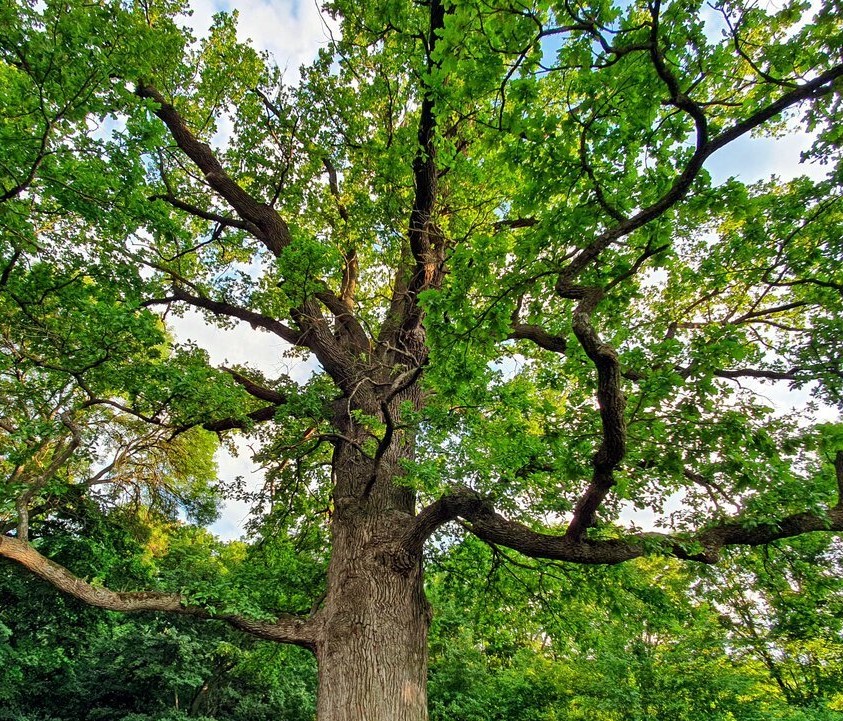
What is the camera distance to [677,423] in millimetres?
3523

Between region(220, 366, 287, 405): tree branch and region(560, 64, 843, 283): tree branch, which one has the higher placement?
region(220, 366, 287, 405): tree branch

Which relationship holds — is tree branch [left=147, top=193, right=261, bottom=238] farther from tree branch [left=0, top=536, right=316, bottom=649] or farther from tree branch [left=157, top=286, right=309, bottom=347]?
tree branch [left=0, top=536, right=316, bottom=649]

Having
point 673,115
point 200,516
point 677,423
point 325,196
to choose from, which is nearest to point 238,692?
point 200,516

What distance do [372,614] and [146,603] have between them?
7.63 feet

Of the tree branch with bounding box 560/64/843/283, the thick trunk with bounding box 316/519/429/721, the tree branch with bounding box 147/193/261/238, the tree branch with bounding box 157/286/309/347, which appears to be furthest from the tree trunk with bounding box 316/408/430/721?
the tree branch with bounding box 147/193/261/238

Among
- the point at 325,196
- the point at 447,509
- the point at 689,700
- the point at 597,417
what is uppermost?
the point at 325,196

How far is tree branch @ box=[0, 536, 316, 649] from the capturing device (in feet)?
13.3

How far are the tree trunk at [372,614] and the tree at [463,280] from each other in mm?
23

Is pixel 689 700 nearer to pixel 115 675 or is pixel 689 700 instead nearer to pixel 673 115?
pixel 673 115

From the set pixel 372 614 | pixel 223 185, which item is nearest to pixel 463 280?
pixel 372 614

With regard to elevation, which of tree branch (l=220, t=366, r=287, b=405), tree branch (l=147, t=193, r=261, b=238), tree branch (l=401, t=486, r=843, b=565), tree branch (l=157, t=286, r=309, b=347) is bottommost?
tree branch (l=401, t=486, r=843, b=565)

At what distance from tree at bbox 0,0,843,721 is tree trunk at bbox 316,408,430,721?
23mm

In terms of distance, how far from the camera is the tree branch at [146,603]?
4047mm

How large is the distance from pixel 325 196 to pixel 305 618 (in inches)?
235
